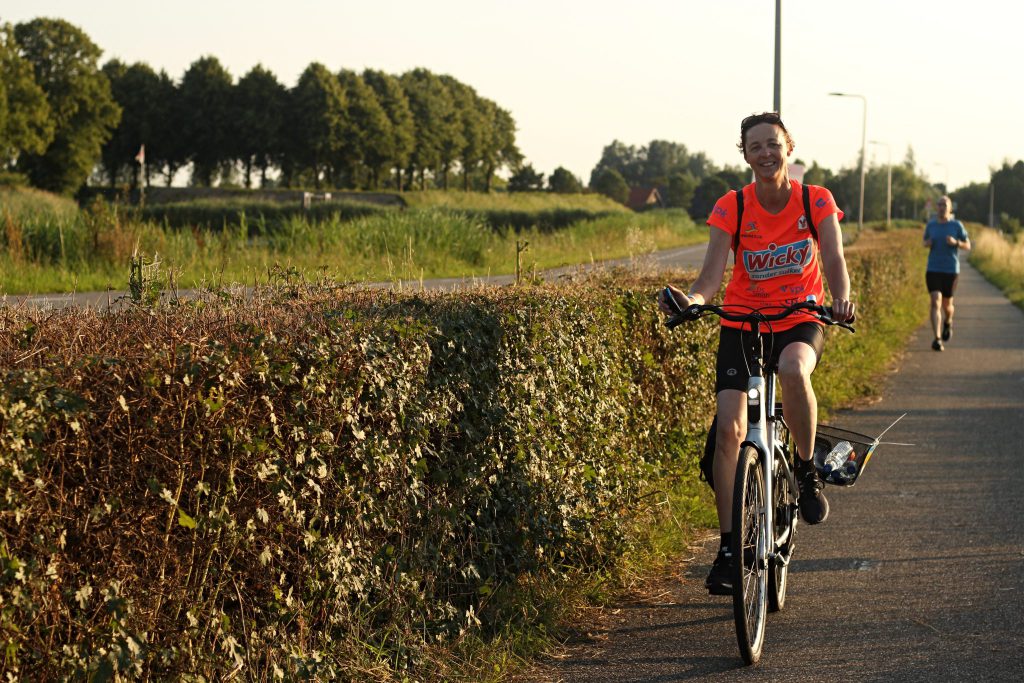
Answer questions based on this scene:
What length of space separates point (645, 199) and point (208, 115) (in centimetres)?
8212

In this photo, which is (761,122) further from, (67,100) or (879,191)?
(879,191)

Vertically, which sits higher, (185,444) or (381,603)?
(185,444)

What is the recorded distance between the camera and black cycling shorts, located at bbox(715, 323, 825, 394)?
509cm

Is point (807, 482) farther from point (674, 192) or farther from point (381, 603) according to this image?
point (674, 192)

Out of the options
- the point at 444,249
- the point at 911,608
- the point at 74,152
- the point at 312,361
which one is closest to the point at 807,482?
the point at 911,608

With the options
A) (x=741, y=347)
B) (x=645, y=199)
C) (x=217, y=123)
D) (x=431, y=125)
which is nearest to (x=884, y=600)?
(x=741, y=347)

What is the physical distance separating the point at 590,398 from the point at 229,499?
2.54 meters

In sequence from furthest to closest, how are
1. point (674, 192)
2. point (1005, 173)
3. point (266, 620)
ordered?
point (674, 192) → point (1005, 173) → point (266, 620)

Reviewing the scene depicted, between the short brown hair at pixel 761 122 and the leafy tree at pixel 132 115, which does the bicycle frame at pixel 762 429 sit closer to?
the short brown hair at pixel 761 122

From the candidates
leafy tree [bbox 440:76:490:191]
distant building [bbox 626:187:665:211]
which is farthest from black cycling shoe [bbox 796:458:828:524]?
distant building [bbox 626:187:665:211]

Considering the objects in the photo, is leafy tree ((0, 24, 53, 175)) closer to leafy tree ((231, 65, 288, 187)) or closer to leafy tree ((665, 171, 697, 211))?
leafy tree ((231, 65, 288, 187))

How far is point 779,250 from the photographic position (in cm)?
529

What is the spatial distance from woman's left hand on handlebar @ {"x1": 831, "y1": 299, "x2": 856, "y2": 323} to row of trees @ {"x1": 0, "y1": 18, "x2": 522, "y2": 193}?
7702cm

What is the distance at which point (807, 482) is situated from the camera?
5.56 meters
